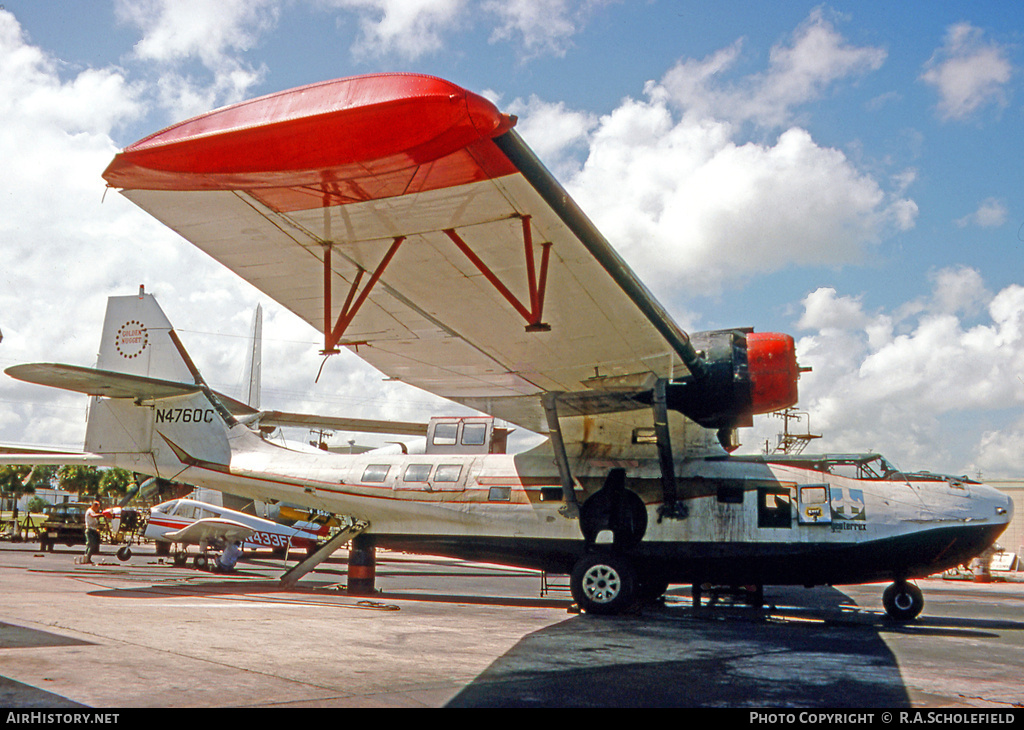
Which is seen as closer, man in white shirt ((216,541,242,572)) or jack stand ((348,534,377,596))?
jack stand ((348,534,377,596))

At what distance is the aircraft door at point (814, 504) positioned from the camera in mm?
10531

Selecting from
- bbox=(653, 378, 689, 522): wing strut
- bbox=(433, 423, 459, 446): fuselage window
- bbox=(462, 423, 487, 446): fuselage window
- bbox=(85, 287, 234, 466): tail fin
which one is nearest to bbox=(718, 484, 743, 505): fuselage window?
bbox=(653, 378, 689, 522): wing strut

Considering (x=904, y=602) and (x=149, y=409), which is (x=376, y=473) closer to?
(x=149, y=409)

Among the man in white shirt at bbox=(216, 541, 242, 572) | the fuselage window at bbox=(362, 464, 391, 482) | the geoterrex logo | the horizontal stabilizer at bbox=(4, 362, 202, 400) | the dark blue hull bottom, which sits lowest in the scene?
the man in white shirt at bbox=(216, 541, 242, 572)

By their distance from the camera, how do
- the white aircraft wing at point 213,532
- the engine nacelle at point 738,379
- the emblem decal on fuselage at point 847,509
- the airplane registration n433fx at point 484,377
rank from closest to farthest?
the airplane registration n433fx at point 484,377 → the engine nacelle at point 738,379 → the emblem decal on fuselage at point 847,509 → the white aircraft wing at point 213,532

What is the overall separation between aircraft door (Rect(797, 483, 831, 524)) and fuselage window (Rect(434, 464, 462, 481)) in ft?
18.2

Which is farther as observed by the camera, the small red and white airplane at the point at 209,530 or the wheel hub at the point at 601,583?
the small red and white airplane at the point at 209,530

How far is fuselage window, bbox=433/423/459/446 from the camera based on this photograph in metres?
13.5

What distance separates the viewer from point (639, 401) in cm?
1026

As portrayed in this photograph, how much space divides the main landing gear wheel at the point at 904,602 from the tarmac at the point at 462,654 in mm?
289

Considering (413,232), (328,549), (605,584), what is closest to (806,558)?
(605,584)

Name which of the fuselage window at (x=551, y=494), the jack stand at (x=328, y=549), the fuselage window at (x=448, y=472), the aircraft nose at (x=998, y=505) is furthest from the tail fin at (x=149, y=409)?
the aircraft nose at (x=998, y=505)

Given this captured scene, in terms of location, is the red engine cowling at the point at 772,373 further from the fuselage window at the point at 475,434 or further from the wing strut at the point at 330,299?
the wing strut at the point at 330,299

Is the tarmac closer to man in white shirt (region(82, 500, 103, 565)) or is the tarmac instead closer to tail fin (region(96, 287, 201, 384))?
tail fin (region(96, 287, 201, 384))
